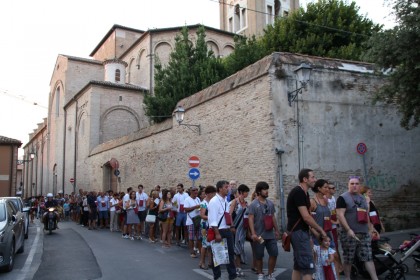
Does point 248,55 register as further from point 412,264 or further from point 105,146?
point 412,264

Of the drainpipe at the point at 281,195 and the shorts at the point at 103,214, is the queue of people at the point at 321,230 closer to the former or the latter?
the drainpipe at the point at 281,195

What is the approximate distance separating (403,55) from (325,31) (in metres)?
13.9

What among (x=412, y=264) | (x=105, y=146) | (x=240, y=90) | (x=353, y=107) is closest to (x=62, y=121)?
(x=105, y=146)

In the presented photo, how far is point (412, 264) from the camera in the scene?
8766 mm

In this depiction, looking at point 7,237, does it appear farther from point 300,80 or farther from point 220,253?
point 300,80

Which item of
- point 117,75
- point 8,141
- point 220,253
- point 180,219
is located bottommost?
point 220,253

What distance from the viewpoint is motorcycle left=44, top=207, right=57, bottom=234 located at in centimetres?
1666

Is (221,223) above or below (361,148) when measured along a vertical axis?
below

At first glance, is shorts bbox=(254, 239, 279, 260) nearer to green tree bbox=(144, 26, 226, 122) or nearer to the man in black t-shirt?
the man in black t-shirt

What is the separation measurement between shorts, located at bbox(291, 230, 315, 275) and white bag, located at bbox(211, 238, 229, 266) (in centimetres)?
168

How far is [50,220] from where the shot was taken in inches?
657

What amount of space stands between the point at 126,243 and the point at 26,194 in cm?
6388

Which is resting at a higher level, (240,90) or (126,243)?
(240,90)

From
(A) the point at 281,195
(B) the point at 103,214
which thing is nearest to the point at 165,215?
(A) the point at 281,195
